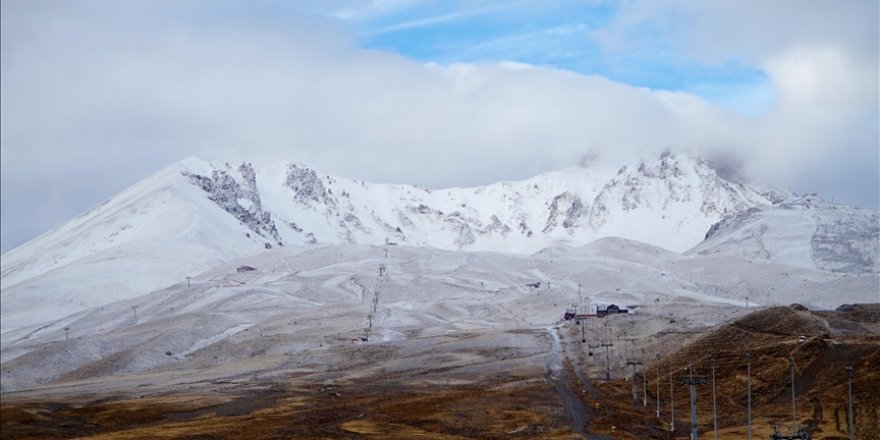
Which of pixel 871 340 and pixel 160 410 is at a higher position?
pixel 871 340

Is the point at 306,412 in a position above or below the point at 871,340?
below

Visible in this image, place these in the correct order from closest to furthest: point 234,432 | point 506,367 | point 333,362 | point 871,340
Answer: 1. point 234,432
2. point 871,340
3. point 506,367
4. point 333,362

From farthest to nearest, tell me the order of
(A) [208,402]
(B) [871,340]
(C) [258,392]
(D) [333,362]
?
(D) [333,362]
(C) [258,392]
(A) [208,402]
(B) [871,340]

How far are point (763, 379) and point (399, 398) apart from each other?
120 feet

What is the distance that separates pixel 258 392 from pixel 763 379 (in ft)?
188

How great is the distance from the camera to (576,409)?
3642 inches

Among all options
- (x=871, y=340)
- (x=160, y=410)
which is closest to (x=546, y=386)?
(x=871, y=340)

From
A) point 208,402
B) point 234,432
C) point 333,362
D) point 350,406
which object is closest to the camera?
point 234,432

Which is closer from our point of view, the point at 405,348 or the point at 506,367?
the point at 506,367

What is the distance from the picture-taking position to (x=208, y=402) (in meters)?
112

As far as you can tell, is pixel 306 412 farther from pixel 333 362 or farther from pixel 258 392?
pixel 333 362

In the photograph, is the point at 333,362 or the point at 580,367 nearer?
the point at 580,367

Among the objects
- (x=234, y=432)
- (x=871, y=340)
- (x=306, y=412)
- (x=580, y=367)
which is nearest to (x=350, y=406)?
(x=306, y=412)

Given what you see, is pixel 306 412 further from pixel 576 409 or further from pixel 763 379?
pixel 763 379
